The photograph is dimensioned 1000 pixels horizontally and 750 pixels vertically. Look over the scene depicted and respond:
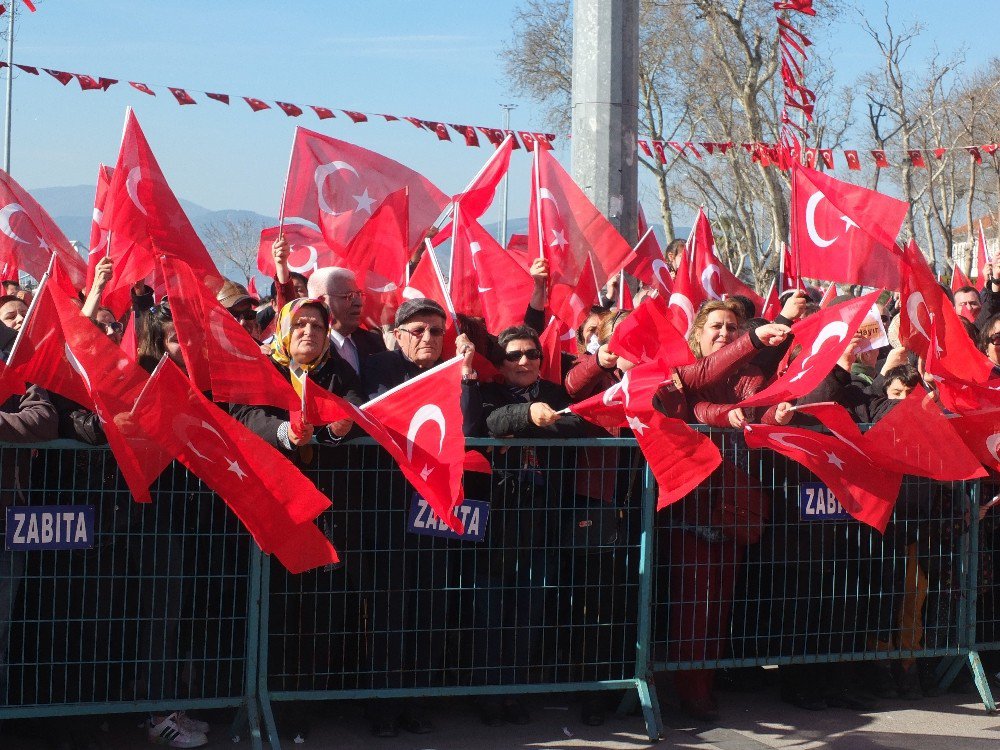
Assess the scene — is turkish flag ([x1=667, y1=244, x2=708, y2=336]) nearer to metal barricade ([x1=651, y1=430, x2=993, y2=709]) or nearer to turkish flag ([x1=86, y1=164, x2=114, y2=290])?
metal barricade ([x1=651, y1=430, x2=993, y2=709])

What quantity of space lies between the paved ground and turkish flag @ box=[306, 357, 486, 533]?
1.16 meters

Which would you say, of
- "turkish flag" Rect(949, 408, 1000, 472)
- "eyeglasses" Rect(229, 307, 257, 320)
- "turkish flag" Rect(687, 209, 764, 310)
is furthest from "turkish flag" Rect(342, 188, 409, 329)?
"turkish flag" Rect(949, 408, 1000, 472)

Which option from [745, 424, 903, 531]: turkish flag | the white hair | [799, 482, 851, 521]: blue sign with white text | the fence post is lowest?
the fence post

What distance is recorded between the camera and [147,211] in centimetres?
754

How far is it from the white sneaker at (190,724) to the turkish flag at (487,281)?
2.99 metres

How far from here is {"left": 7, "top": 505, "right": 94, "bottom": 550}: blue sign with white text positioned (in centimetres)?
511

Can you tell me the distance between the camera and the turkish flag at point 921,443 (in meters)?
6.04

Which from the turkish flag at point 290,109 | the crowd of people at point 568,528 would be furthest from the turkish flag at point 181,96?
the crowd of people at point 568,528

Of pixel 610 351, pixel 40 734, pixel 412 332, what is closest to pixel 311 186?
pixel 412 332

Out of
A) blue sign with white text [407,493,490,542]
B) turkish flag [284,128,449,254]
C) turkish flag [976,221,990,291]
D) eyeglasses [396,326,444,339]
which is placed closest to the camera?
blue sign with white text [407,493,490,542]

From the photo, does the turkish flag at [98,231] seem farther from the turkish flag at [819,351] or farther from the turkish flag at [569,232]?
the turkish flag at [819,351]

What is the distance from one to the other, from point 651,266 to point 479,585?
15.5 feet

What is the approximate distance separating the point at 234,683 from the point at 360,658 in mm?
555

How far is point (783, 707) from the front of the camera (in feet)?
21.1
